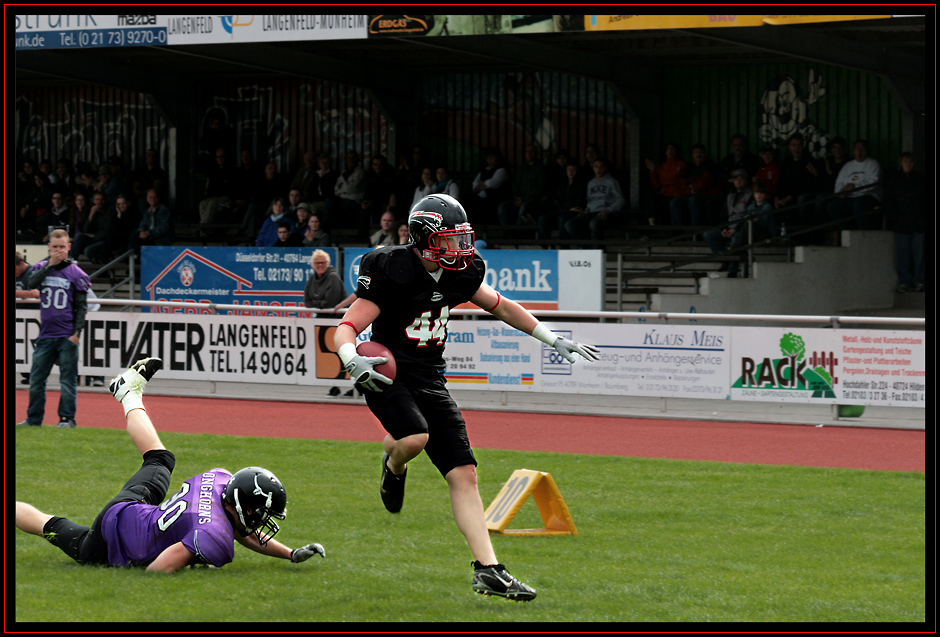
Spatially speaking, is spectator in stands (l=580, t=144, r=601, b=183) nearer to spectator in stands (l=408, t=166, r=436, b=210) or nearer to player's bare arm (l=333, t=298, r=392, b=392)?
spectator in stands (l=408, t=166, r=436, b=210)

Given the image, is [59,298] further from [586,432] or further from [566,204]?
[566,204]

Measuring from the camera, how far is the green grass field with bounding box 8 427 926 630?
577 centimetres

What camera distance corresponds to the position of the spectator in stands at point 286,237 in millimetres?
20484

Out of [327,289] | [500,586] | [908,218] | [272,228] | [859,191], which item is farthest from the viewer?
[272,228]

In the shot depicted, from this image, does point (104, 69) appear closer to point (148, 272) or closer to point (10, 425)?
point (148, 272)

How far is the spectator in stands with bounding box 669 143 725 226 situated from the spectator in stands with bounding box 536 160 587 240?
1676mm

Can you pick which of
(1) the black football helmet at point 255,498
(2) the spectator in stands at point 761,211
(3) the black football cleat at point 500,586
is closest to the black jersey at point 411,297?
(1) the black football helmet at point 255,498

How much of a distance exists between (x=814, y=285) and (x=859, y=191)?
1.74 metres

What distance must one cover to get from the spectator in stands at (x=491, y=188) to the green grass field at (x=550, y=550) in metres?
11.3

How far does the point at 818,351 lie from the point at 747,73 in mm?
11122

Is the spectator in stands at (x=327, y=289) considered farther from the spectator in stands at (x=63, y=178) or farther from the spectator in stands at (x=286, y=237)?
the spectator in stands at (x=63, y=178)

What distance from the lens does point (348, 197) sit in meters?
23.1

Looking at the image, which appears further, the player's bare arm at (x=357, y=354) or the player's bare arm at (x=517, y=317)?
the player's bare arm at (x=517, y=317)

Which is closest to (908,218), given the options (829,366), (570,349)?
(829,366)
